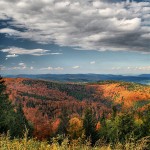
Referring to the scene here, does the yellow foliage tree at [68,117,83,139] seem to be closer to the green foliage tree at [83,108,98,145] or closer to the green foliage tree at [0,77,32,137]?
the green foliage tree at [83,108,98,145]

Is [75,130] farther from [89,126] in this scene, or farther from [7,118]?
[7,118]

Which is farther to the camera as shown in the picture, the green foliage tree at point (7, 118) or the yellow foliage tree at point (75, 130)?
the yellow foliage tree at point (75, 130)

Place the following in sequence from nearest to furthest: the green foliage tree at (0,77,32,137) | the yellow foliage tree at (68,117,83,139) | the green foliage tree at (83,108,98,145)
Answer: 1. the green foliage tree at (0,77,32,137)
2. the green foliage tree at (83,108,98,145)
3. the yellow foliage tree at (68,117,83,139)

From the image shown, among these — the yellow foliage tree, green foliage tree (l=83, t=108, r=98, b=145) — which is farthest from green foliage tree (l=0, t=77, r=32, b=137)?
the yellow foliage tree

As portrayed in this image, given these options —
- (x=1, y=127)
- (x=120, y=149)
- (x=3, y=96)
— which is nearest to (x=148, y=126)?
(x=3, y=96)

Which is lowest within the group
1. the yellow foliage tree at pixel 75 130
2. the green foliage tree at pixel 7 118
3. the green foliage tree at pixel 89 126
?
the yellow foliage tree at pixel 75 130

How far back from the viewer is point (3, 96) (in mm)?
54219

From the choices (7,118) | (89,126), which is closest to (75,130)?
(89,126)

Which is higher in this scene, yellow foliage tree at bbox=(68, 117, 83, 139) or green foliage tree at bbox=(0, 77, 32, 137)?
green foliage tree at bbox=(0, 77, 32, 137)

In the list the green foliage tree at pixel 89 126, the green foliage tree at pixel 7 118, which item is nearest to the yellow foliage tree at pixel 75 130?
the green foliage tree at pixel 89 126

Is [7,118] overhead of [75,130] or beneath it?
overhead

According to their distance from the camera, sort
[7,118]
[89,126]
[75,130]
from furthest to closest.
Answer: [75,130]
[89,126]
[7,118]

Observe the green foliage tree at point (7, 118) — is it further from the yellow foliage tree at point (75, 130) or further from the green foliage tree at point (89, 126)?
the yellow foliage tree at point (75, 130)

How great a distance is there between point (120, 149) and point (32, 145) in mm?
3316
